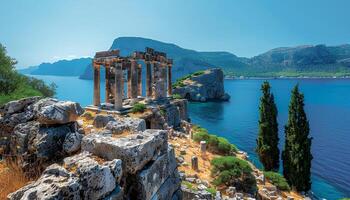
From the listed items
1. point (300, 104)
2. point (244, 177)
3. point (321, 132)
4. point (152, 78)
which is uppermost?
point (152, 78)

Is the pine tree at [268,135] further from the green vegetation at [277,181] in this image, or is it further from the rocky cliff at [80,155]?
the rocky cliff at [80,155]

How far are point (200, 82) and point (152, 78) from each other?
105 m

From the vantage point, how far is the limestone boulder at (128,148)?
7.54 m

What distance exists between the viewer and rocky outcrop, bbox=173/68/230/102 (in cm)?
14112

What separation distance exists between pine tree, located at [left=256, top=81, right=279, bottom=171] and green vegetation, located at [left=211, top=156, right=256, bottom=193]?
13.8 meters

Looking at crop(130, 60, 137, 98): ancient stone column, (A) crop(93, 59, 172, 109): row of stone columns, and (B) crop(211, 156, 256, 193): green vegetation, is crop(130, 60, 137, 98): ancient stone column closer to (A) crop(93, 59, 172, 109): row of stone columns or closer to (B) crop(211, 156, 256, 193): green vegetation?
(A) crop(93, 59, 172, 109): row of stone columns

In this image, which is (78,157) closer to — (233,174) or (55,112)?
(55,112)

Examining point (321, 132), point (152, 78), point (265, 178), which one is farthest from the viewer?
point (321, 132)

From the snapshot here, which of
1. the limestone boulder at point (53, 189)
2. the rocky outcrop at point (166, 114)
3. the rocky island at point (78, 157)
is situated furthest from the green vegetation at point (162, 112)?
the limestone boulder at point (53, 189)

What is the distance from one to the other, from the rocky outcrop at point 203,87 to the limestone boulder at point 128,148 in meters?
130

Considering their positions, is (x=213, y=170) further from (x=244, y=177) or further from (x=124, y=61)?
(x=124, y=61)

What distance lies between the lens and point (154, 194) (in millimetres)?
8203

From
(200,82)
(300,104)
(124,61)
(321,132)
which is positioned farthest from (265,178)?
(200,82)

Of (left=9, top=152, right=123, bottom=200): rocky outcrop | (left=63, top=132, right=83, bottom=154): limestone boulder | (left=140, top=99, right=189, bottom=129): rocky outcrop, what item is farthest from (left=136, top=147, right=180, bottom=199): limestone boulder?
(left=140, top=99, right=189, bottom=129): rocky outcrop
